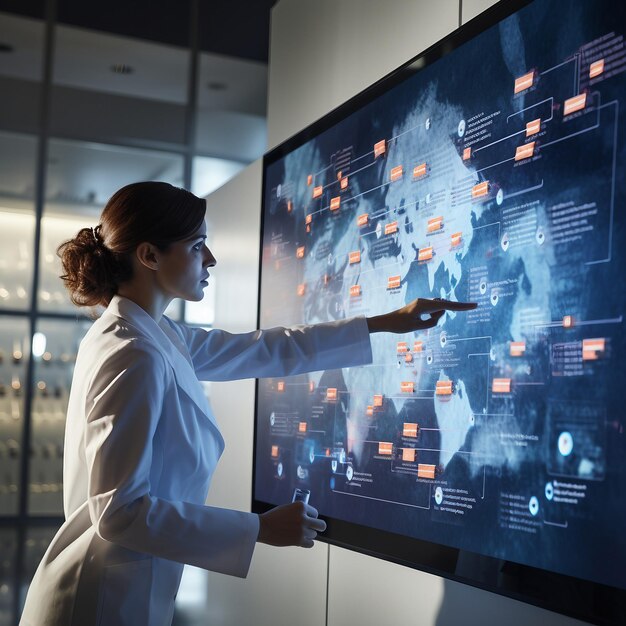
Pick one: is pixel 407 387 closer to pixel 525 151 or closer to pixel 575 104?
pixel 525 151

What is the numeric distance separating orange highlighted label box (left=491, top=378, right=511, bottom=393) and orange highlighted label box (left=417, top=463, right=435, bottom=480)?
0.28m

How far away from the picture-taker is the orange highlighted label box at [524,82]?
159 cm

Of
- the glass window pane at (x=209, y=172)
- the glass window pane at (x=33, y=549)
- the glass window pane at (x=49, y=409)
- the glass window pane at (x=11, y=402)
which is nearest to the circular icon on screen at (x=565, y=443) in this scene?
the glass window pane at (x=33, y=549)

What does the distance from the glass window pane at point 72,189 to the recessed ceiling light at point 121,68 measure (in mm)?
600

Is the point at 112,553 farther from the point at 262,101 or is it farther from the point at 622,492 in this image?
the point at 262,101

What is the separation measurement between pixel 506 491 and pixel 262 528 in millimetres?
485

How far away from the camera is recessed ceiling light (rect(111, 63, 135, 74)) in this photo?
6277 millimetres

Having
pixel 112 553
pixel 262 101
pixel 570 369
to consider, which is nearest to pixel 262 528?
pixel 112 553

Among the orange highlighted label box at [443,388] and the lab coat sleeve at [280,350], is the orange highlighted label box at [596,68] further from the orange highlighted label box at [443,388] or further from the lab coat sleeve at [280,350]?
the lab coat sleeve at [280,350]

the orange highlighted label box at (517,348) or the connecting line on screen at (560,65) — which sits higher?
the connecting line on screen at (560,65)

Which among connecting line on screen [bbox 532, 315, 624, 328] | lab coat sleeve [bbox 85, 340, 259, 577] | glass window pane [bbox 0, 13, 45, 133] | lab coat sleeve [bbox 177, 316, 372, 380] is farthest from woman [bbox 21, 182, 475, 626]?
glass window pane [bbox 0, 13, 45, 133]

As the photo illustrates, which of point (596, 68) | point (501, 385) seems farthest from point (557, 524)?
point (596, 68)

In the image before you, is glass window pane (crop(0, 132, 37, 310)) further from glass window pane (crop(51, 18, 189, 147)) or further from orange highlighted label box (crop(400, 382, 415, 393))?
orange highlighted label box (crop(400, 382, 415, 393))

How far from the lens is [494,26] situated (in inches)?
67.6
